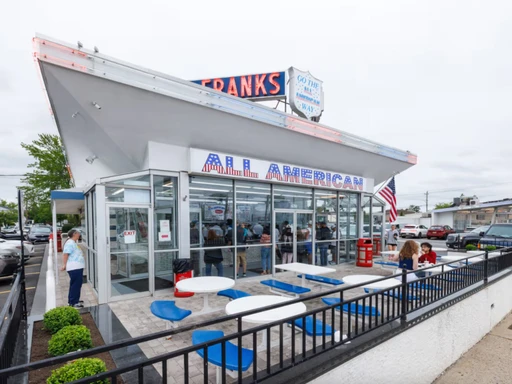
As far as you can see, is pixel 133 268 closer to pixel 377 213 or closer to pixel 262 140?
pixel 262 140

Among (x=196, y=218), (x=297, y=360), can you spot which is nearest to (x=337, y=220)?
(x=196, y=218)

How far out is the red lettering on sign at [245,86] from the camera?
10461 mm

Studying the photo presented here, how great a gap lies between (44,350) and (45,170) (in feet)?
75.3

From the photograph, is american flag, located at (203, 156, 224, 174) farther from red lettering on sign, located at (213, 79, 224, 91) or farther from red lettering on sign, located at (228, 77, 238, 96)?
red lettering on sign, located at (213, 79, 224, 91)

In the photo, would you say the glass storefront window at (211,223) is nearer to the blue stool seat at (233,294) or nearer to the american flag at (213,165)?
the american flag at (213,165)

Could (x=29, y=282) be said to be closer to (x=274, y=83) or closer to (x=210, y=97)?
(x=210, y=97)

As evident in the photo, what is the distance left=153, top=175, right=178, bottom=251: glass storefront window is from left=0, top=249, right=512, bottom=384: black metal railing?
2677mm

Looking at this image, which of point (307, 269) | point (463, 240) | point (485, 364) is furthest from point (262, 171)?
point (463, 240)

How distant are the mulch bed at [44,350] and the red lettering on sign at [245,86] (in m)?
8.32

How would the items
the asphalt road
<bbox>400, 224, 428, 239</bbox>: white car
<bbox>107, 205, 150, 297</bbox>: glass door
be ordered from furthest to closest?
<bbox>400, 224, 428, 239</bbox>: white car
the asphalt road
<bbox>107, 205, 150, 297</bbox>: glass door

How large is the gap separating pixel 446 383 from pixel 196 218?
6.02m

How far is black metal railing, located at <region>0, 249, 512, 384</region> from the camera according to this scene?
6.49ft

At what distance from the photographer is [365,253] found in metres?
10.9

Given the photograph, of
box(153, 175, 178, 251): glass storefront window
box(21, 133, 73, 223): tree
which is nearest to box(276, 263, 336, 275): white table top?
box(153, 175, 178, 251): glass storefront window
